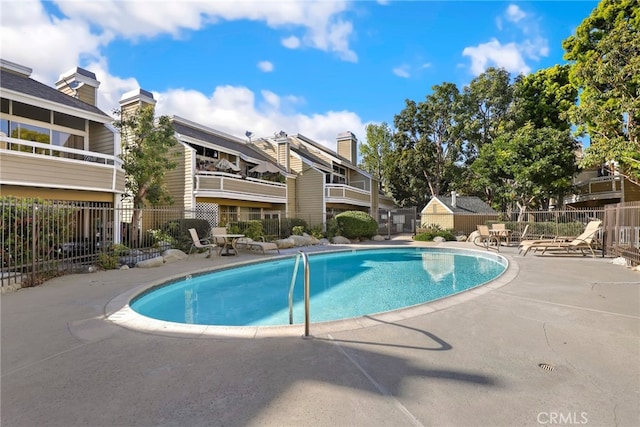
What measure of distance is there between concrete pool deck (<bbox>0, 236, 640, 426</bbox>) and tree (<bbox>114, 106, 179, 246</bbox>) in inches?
411

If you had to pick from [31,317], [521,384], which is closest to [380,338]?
[521,384]

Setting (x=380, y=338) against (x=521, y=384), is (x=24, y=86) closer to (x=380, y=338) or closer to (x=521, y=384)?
(x=380, y=338)

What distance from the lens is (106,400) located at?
2.66 metres

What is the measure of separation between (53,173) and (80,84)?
721 cm

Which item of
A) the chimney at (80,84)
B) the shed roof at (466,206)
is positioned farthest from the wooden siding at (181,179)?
Answer: the shed roof at (466,206)

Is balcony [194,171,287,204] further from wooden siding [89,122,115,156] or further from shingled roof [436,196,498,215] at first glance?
shingled roof [436,196,498,215]

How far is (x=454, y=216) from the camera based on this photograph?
81.3ft

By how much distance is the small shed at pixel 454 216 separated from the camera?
24.9 m

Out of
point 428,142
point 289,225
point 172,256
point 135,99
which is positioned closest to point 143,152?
point 135,99

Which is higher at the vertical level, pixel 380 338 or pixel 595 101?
pixel 595 101

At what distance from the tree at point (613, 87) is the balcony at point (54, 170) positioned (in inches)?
864

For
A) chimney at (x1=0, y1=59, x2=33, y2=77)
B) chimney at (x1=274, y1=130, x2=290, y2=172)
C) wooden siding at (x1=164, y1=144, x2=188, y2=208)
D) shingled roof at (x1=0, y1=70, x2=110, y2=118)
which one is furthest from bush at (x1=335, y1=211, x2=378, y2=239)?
chimney at (x1=0, y1=59, x2=33, y2=77)

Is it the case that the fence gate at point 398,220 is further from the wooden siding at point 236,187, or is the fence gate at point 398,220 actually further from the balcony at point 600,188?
the wooden siding at point 236,187

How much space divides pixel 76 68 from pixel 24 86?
4743mm
